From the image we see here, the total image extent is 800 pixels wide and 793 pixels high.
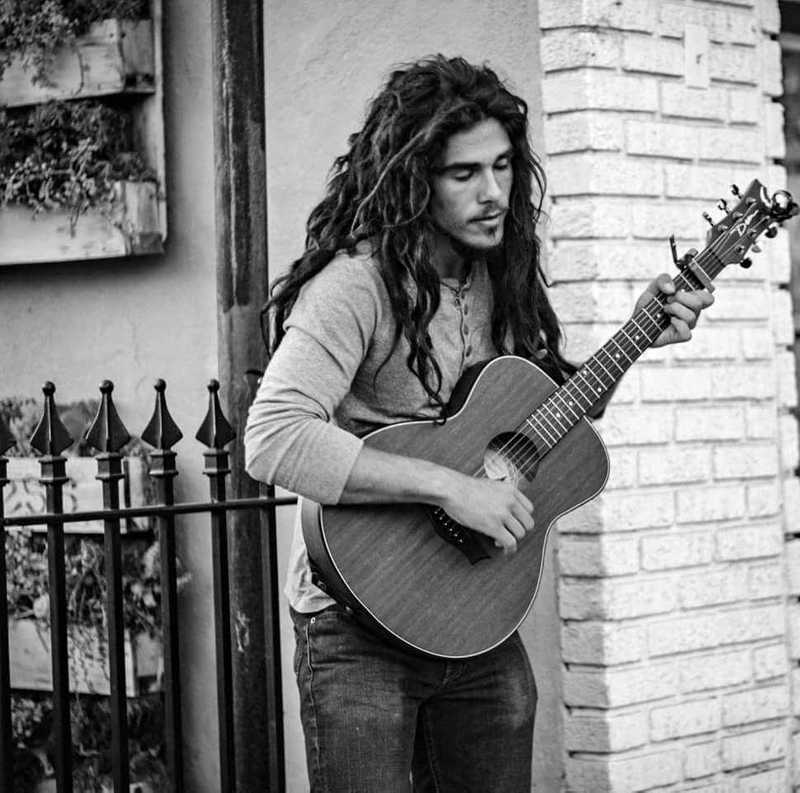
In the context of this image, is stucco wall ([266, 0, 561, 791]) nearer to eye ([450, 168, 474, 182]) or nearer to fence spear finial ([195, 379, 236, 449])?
fence spear finial ([195, 379, 236, 449])

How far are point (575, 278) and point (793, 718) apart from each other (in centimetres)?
143

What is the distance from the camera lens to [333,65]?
14.0 ft

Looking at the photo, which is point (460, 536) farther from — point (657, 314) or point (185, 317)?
point (185, 317)

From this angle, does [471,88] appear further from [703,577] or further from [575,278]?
[703,577]

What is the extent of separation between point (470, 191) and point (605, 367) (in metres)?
0.43

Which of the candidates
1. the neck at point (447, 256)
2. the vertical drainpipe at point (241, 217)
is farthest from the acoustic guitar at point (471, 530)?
the vertical drainpipe at point (241, 217)

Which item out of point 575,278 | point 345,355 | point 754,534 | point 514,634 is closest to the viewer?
point 345,355

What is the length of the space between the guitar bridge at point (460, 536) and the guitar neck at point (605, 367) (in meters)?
0.22

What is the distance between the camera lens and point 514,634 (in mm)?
2578

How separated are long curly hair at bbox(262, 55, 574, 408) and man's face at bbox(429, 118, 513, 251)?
19mm

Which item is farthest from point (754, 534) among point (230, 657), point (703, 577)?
point (230, 657)

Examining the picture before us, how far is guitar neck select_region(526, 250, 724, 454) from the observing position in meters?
2.59

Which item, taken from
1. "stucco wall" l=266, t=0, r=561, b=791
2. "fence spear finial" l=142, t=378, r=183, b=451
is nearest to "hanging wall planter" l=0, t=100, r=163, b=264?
"stucco wall" l=266, t=0, r=561, b=791

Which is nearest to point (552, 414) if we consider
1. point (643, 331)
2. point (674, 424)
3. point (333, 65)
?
point (643, 331)
